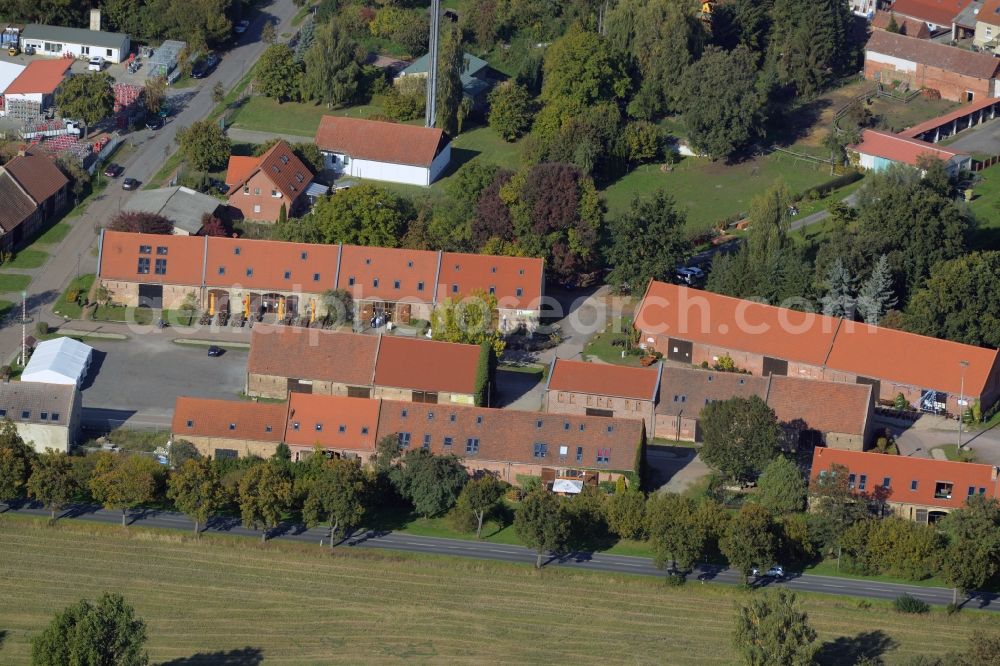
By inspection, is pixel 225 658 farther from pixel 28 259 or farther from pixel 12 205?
pixel 12 205

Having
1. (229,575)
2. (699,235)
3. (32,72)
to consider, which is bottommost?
(229,575)

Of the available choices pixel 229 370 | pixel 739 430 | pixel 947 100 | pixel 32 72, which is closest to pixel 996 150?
pixel 947 100

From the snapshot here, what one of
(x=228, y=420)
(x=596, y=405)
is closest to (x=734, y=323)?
(x=596, y=405)

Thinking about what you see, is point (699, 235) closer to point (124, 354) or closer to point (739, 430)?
point (739, 430)

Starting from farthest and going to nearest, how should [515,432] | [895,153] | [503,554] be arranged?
[895,153]
[515,432]
[503,554]

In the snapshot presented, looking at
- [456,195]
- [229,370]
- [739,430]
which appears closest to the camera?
[739,430]

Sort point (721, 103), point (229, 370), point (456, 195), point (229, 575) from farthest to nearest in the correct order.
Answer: point (721, 103) < point (456, 195) < point (229, 370) < point (229, 575)

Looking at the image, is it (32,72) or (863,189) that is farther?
(32,72)
